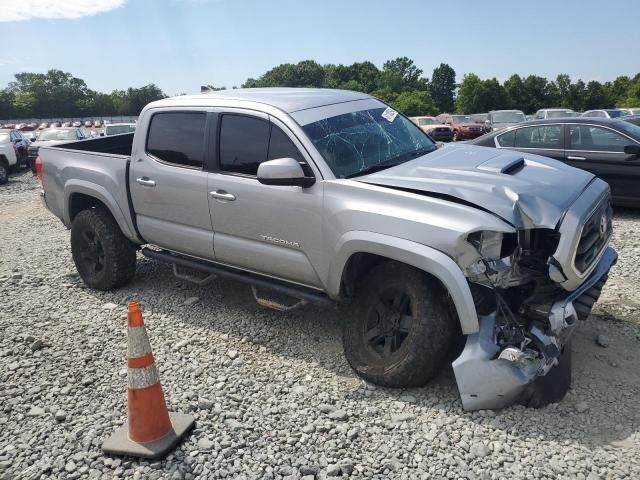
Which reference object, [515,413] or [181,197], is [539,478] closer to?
[515,413]

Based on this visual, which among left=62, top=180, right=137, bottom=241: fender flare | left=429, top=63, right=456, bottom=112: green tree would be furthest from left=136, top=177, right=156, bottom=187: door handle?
left=429, top=63, right=456, bottom=112: green tree

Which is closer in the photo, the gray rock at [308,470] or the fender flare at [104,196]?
the gray rock at [308,470]

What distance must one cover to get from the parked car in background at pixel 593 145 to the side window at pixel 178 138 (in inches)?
208

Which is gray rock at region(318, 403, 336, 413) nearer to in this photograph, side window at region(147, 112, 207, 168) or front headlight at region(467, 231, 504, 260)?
front headlight at region(467, 231, 504, 260)

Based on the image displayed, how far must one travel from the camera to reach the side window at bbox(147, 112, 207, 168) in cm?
455

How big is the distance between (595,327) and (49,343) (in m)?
4.53

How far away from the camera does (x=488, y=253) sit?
3152 mm

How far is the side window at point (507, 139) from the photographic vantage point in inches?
336

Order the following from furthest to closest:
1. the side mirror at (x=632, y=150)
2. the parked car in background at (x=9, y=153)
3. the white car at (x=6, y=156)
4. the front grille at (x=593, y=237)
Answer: the parked car in background at (x=9, y=153)
the white car at (x=6, y=156)
the side mirror at (x=632, y=150)
the front grille at (x=593, y=237)

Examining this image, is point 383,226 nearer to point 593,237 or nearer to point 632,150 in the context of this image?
point 593,237

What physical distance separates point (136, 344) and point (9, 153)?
1619 centimetres

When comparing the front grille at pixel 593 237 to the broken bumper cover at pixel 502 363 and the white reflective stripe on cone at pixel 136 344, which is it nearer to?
the broken bumper cover at pixel 502 363

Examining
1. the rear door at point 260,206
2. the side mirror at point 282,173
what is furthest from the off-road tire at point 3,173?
the side mirror at point 282,173

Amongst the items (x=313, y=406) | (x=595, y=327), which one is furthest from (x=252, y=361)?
(x=595, y=327)
